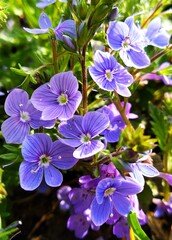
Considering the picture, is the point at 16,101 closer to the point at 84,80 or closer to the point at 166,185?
the point at 84,80

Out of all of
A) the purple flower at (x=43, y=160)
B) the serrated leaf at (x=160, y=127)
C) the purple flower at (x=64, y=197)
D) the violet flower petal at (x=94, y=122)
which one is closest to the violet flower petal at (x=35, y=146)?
the purple flower at (x=43, y=160)

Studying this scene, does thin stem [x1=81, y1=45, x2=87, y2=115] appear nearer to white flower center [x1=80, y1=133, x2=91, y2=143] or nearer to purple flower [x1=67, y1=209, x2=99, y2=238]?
white flower center [x1=80, y1=133, x2=91, y2=143]

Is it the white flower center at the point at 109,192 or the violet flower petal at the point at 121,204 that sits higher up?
the white flower center at the point at 109,192

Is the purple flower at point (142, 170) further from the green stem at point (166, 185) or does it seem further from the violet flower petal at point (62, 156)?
the green stem at point (166, 185)

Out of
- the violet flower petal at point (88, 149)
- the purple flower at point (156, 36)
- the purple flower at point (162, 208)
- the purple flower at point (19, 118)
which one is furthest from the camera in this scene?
the purple flower at point (162, 208)

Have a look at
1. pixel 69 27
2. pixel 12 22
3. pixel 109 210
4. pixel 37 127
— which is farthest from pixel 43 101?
pixel 12 22

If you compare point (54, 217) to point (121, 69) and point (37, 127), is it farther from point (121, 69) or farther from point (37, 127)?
point (121, 69)
